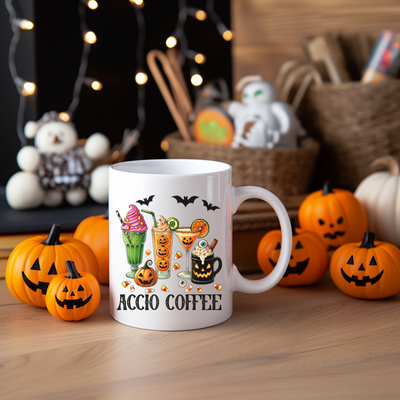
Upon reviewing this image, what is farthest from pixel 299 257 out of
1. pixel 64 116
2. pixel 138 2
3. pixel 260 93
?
pixel 138 2

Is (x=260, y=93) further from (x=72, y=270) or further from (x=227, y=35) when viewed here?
(x=72, y=270)

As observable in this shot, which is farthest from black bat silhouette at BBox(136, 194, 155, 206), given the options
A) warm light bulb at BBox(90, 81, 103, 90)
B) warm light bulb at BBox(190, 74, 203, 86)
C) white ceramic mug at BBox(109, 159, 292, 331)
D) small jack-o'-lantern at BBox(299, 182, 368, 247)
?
warm light bulb at BBox(190, 74, 203, 86)

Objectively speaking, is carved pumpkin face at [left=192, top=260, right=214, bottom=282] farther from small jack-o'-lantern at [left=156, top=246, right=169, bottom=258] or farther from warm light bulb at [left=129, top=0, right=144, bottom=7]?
warm light bulb at [left=129, top=0, right=144, bottom=7]

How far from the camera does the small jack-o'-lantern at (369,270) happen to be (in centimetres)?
63

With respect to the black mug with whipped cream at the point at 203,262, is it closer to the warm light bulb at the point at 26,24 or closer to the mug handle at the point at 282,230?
the mug handle at the point at 282,230

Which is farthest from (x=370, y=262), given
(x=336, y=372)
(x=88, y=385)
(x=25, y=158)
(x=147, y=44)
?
(x=147, y=44)

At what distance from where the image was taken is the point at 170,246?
53 centimetres

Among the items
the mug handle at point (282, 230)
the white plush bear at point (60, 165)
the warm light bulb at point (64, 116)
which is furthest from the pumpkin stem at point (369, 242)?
the warm light bulb at point (64, 116)

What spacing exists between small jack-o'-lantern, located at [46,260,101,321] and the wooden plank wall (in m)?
0.78

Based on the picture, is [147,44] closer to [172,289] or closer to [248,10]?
[248,10]

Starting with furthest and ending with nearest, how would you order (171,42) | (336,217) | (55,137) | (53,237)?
(171,42) < (55,137) < (336,217) < (53,237)

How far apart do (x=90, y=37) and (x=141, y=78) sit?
0.45ft

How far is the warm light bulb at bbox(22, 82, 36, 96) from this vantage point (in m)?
0.96

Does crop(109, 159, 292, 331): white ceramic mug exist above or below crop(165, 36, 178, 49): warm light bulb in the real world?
below
